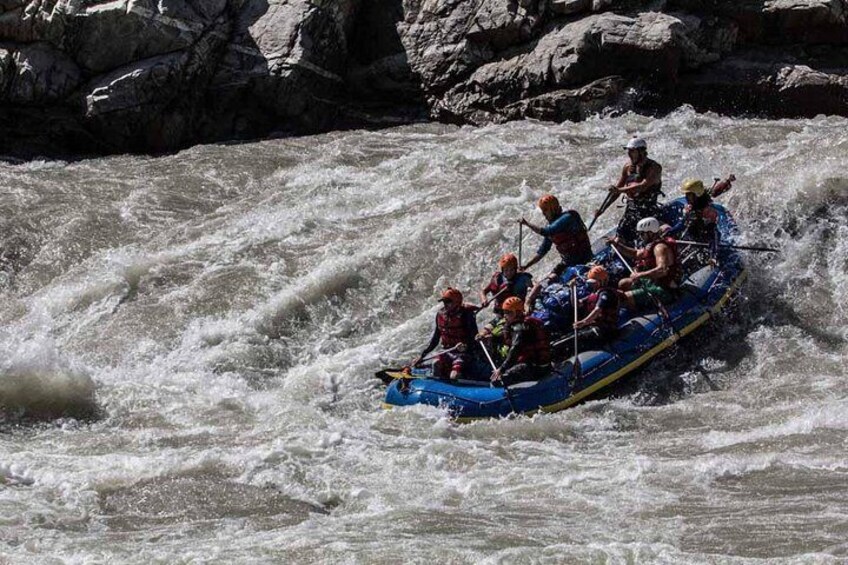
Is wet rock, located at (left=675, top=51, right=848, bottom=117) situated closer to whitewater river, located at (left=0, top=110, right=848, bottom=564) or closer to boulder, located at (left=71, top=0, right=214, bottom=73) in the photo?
whitewater river, located at (left=0, top=110, right=848, bottom=564)

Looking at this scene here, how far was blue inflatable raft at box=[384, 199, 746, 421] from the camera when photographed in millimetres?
A: 9953

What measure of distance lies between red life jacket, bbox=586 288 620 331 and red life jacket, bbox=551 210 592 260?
1012 mm

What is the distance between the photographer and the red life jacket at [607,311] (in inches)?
414

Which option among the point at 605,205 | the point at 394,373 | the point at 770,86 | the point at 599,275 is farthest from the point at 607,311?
the point at 770,86

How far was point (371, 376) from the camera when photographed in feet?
36.7

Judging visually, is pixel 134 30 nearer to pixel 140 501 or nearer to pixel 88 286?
pixel 88 286

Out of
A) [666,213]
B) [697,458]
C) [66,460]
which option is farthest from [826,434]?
[66,460]

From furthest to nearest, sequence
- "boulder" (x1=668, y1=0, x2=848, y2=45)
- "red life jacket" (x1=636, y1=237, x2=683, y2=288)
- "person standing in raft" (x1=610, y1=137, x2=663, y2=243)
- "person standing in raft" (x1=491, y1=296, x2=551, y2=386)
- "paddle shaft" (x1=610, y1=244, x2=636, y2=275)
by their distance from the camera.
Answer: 1. "boulder" (x1=668, y1=0, x2=848, y2=45)
2. "person standing in raft" (x1=610, y1=137, x2=663, y2=243)
3. "paddle shaft" (x1=610, y1=244, x2=636, y2=275)
4. "red life jacket" (x1=636, y1=237, x2=683, y2=288)
5. "person standing in raft" (x1=491, y1=296, x2=551, y2=386)

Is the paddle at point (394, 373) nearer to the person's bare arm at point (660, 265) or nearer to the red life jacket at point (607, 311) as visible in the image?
the red life jacket at point (607, 311)

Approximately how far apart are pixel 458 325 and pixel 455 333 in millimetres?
80

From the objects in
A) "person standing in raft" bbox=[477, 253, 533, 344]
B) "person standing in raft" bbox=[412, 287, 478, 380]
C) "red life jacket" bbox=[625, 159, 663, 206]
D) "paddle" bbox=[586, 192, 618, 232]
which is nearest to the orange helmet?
"person standing in raft" bbox=[477, 253, 533, 344]

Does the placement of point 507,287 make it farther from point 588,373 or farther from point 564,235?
point 588,373

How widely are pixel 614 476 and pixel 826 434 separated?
5.98ft

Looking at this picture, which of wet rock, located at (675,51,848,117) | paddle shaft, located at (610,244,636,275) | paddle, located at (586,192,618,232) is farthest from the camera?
wet rock, located at (675,51,848,117)
